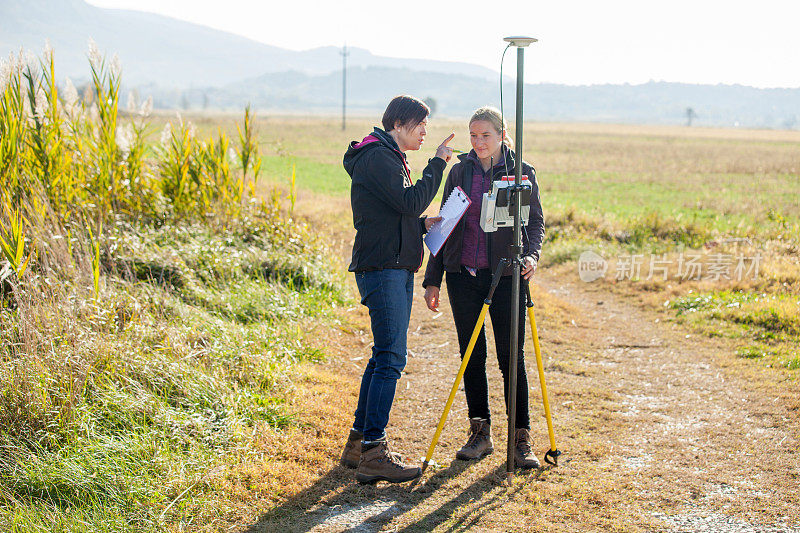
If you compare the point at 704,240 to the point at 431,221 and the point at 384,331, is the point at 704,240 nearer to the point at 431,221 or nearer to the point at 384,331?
the point at 431,221

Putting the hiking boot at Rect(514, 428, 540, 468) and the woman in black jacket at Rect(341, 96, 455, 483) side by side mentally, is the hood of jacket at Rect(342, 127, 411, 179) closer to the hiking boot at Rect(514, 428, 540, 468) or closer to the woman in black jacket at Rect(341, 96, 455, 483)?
the woman in black jacket at Rect(341, 96, 455, 483)

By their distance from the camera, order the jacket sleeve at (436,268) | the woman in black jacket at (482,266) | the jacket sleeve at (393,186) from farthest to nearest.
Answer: the jacket sleeve at (436,268), the woman in black jacket at (482,266), the jacket sleeve at (393,186)

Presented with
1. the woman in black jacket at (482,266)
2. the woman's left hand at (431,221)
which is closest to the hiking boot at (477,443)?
the woman in black jacket at (482,266)

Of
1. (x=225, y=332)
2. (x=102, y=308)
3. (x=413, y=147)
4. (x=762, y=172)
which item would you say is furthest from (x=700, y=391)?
(x=762, y=172)

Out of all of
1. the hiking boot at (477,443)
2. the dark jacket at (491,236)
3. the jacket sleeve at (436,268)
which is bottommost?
the hiking boot at (477,443)

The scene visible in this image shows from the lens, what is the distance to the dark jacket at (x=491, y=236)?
386 centimetres

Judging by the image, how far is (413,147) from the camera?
11.8ft

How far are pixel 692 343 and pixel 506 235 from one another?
3830mm

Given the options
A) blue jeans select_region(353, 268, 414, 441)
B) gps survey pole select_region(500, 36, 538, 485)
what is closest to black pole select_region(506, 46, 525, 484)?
gps survey pole select_region(500, 36, 538, 485)

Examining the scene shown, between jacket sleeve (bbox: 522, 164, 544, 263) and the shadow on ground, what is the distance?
133 cm

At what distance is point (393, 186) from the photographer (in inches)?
134

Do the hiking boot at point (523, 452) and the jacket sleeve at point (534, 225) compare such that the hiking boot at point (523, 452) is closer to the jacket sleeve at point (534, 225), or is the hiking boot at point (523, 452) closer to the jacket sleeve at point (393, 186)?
the jacket sleeve at point (534, 225)

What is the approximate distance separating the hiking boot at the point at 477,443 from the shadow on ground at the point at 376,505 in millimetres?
185

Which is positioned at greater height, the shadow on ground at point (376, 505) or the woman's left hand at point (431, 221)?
the woman's left hand at point (431, 221)
